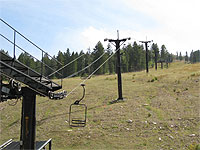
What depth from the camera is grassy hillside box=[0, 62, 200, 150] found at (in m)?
11.5

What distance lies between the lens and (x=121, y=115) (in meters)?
14.8

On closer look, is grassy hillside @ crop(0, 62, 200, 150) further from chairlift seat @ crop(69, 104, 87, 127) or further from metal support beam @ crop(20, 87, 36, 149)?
metal support beam @ crop(20, 87, 36, 149)

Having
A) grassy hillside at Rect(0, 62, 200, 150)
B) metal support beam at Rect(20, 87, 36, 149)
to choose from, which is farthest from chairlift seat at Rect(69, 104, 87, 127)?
metal support beam at Rect(20, 87, 36, 149)

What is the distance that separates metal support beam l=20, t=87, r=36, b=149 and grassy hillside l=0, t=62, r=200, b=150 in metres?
3.60

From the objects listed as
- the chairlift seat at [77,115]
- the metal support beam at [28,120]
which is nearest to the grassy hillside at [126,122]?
the chairlift seat at [77,115]

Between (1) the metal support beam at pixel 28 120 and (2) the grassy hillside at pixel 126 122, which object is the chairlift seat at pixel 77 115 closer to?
(2) the grassy hillside at pixel 126 122

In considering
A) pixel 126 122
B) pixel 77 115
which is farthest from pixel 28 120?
pixel 77 115

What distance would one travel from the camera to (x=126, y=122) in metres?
13.6

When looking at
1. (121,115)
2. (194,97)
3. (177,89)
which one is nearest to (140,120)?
(121,115)

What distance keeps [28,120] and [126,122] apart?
734 centimetres

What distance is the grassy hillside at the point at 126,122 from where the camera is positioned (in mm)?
11477

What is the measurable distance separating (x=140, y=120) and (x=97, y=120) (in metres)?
3.04

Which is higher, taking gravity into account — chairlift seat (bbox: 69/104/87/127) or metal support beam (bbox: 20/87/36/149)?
metal support beam (bbox: 20/87/36/149)

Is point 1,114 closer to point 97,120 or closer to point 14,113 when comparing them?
point 14,113
